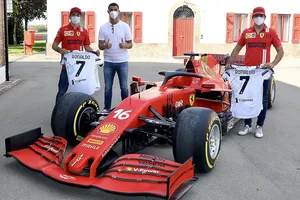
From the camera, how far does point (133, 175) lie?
3.80 metres

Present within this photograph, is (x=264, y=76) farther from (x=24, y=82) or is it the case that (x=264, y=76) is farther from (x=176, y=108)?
(x=24, y=82)

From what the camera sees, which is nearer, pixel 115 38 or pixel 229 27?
pixel 115 38

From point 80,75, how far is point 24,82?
6.10m

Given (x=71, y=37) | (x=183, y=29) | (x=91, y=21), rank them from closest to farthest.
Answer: (x=71, y=37), (x=91, y=21), (x=183, y=29)

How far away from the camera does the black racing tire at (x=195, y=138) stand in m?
4.27

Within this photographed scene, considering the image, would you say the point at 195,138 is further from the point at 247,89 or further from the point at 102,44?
the point at 102,44

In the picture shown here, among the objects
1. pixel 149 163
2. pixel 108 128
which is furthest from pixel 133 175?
pixel 108 128

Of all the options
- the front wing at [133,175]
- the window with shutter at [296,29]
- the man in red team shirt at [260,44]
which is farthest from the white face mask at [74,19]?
the window with shutter at [296,29]

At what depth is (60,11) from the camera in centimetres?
2114

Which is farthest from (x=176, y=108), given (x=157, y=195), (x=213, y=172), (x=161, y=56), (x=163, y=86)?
(x=161, y=56)

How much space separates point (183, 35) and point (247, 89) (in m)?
16.4

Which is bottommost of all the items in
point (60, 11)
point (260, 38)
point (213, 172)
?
point (213, 172)

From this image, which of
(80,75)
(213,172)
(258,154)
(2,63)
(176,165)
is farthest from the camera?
(2,63)

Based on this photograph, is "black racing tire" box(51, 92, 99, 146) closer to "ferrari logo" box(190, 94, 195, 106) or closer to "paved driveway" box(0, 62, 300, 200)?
"paved driveway" box(0, 62, 300, 200)
